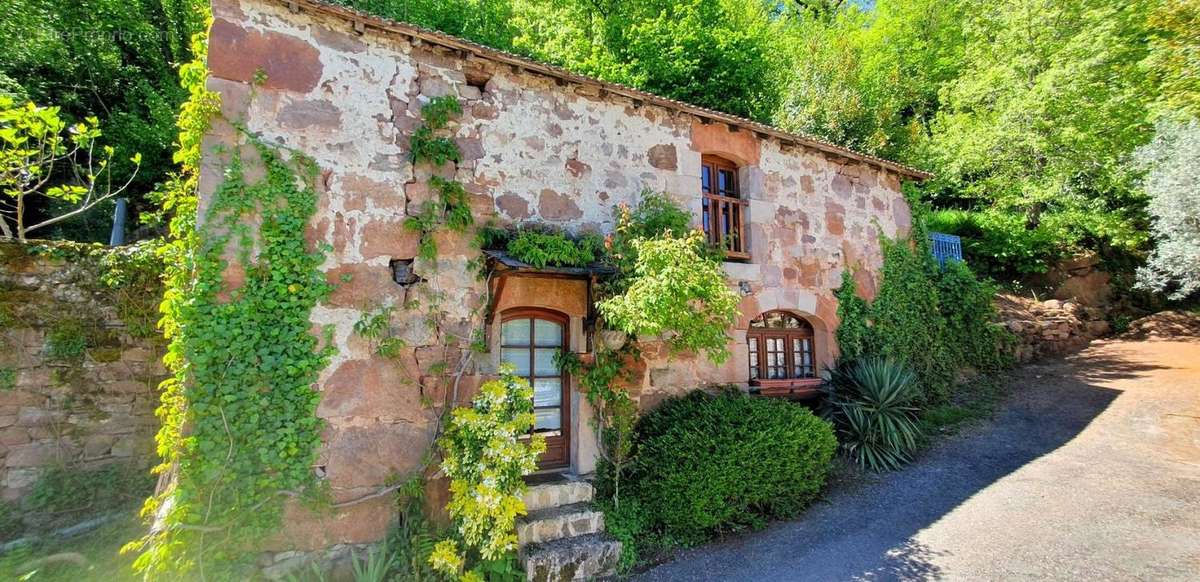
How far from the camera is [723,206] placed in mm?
6758

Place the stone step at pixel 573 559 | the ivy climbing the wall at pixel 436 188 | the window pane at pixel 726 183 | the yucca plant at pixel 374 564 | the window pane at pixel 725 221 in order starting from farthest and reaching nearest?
the window pane at pixel 726 183 < the window pane at pixel 725 221 < the ivy climbing the wall at pixel 436 188 < the stone step at pixel 573 559 < the yucca plant at pixel 374 564

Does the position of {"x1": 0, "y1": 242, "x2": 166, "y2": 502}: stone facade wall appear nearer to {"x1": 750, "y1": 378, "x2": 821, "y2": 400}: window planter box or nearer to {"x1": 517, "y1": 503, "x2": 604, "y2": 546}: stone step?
{"x1": 517, "y1": 503, "x2": 604, "y2": 546}: stone step

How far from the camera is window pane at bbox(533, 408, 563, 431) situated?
5.31m

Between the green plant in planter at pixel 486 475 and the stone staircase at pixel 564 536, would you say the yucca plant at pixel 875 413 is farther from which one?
the green plant in planter at pixel 486 475

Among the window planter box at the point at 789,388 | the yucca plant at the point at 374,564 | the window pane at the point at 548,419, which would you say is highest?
the window planter box at the point at 789,388

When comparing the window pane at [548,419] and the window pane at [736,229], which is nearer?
the window pane at [548,419]

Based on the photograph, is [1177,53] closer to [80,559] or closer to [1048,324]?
[1048,324]

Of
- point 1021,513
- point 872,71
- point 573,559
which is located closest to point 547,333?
point 573,559

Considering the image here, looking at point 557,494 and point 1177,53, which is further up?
point 1177,53

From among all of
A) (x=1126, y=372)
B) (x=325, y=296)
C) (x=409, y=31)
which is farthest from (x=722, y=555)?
(x=1126, y=372)

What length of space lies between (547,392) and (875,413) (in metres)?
4.20

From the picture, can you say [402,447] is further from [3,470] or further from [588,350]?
[3,470]

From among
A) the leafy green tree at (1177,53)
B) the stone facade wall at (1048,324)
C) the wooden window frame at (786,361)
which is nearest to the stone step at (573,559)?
the wooden window frame at (786,361)

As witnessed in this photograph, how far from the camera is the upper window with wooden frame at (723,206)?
660cm
